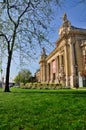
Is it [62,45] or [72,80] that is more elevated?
[62,45]

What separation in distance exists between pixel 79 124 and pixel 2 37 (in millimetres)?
22853

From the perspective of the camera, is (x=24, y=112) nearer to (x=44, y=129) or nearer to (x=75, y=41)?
(x=44, y=129)

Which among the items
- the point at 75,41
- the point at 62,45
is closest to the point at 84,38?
the point at 75,41

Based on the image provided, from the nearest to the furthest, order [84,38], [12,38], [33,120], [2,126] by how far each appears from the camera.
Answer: [2,126]
[33,120]
[12,38]
[84,38]

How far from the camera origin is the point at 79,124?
21.0 feet

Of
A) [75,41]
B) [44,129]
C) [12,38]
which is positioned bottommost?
[44,129]

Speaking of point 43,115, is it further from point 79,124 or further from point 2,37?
point 2,37

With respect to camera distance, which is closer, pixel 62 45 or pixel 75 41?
pixel 75 41

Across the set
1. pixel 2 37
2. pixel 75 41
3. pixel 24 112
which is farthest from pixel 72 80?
pixel 24 112

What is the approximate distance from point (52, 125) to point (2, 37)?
2263 centimetres

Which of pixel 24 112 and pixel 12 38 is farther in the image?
pixel 12 38

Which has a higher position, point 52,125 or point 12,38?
point 12,38

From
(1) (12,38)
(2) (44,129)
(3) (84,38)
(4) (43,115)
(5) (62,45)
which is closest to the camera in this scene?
(2) (44,129)

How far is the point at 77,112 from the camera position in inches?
317
